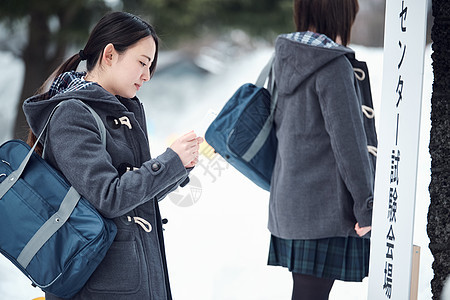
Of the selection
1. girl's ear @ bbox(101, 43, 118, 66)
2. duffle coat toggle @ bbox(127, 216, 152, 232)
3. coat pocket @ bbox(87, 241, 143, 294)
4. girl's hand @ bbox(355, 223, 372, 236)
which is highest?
girl's ear @ bbox(101, 43, 118, 66)

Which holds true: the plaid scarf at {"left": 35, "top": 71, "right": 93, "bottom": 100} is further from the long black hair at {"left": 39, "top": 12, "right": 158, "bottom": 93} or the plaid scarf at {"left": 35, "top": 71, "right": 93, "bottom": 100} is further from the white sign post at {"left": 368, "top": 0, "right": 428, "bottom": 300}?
the white sign post at {"left": 368, "top": 0, "right": 428, "bottom": 300}

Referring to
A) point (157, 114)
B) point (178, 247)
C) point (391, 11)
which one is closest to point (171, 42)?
point (157, 114)

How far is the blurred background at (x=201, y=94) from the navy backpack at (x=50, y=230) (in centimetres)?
44

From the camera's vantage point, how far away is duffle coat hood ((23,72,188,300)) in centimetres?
121

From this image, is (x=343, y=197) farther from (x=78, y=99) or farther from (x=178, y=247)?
(x=178, y=247)

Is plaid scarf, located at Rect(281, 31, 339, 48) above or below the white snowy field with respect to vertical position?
above

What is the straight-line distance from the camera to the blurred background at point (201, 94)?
9.61ft

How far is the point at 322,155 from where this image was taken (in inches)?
68.2

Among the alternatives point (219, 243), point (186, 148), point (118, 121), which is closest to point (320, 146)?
point (186, 148)

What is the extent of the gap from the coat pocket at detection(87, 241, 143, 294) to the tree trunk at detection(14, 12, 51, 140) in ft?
11.8

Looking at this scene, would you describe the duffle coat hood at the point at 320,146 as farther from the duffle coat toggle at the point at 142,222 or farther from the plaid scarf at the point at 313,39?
the duffle coat toggle at the point at 142,222

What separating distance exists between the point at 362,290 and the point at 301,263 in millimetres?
1191

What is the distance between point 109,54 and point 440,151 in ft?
2.85

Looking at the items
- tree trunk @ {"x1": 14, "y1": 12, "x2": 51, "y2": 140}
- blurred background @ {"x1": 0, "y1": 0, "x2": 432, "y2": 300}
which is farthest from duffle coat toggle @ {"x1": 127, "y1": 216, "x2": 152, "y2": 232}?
tree trunk @ {"x1": 14, "y1": 12, "x2": 51, "y2": 140}
